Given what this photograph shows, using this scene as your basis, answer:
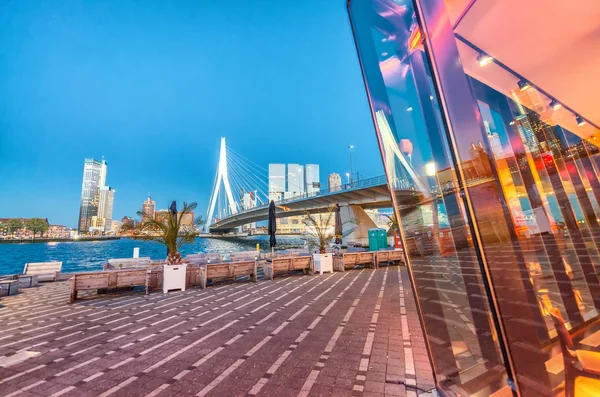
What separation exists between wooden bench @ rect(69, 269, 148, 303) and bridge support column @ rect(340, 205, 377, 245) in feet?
54.1

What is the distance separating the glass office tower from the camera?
122 cm

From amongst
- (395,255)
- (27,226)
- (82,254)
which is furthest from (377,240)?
(27,226)

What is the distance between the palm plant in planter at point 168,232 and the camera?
6.29m

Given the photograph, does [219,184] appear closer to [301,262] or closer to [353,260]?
[353,260]

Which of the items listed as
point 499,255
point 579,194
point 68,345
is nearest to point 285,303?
point 68,345

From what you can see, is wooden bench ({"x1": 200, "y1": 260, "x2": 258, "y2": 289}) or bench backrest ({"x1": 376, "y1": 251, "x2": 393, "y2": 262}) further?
bench backrest ({"x1": 376, "y1": 251, "x2": 393, "y2": 262})

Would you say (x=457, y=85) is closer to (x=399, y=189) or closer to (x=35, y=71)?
(x=399, y=189)

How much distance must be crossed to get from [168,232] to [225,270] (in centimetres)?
175

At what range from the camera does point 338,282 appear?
21.6 feet

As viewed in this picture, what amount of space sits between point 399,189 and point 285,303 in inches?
140

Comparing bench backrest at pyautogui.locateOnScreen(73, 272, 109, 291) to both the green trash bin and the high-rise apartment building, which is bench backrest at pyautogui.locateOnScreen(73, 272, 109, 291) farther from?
the high-rise apartment building

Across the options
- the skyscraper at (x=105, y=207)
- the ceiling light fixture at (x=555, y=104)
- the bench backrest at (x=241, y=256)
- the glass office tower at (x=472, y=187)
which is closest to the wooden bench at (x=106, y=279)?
the bench backrest at (x=241, y=256)

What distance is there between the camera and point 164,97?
12238 cm

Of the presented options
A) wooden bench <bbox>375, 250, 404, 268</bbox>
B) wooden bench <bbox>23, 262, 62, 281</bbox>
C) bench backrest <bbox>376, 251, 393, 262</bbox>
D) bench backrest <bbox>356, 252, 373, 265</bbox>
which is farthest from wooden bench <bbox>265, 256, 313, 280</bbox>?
wooden bench <bbox>23, 262, 62, 281</bbox>
